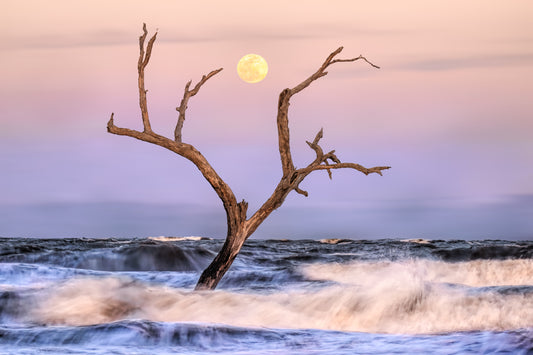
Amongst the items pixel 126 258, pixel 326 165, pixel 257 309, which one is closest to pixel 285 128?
pixel 326 165

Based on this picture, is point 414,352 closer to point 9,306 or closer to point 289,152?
point 289,152

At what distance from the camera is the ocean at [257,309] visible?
7.32 metres

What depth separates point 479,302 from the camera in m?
12.5

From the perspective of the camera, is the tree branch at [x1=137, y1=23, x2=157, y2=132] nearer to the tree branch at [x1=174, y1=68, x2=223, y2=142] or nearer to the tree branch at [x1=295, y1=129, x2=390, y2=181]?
the tree branch at [x1=174, y1=68, x2=223, y2=142]

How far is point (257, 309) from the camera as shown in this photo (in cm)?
1184

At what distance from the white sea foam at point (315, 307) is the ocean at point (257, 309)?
19 millimetres

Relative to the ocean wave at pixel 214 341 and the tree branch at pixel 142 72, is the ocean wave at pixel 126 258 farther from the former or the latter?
the ocean wave at pixel 214 341

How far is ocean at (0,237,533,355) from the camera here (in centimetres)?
732

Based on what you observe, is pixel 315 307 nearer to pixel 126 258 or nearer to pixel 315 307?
pixel 315 307

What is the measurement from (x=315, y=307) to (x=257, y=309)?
1119mm

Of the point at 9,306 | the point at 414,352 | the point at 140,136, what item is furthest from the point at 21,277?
the point at 414,352

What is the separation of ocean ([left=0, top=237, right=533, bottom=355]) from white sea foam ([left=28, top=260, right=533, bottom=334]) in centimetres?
2

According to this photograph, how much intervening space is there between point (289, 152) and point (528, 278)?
1247 cm

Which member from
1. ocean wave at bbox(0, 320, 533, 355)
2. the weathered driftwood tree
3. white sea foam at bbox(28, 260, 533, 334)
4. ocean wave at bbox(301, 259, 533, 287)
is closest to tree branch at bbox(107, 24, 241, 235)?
the weathered driftwood tree
